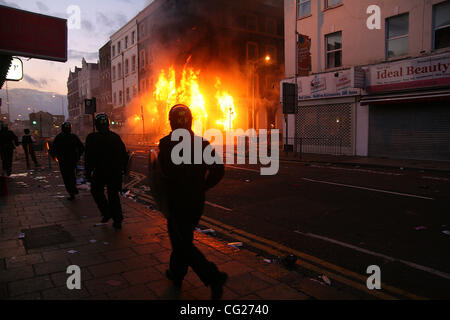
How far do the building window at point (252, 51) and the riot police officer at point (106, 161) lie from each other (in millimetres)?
30616

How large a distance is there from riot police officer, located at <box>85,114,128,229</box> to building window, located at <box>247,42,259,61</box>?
3062cm

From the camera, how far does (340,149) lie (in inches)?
711

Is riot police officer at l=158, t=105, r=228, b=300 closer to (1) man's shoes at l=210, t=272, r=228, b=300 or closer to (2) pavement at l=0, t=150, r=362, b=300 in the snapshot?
(1) man's shoes at l=210, t=272, r=228, b=300

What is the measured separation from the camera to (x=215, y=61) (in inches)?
1228

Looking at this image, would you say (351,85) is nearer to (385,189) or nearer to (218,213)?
(385,189)

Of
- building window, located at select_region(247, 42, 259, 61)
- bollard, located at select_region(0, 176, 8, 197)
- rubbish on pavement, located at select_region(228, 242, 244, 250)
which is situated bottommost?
rubbish on pavement, located at select_region(228, 242, 244, 250)

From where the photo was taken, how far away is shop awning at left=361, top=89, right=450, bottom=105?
1351cm

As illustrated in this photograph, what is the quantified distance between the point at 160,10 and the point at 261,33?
36.5ft

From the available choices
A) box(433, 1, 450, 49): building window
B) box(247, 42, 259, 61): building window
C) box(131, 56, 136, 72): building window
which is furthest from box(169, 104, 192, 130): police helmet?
box(131, 56, 136, 72): building window

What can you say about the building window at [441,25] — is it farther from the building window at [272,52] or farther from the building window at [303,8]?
the building window at [272,52]

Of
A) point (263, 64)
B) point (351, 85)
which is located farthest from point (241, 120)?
point (351, 85)

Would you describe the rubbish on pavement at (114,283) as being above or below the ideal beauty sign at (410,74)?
below

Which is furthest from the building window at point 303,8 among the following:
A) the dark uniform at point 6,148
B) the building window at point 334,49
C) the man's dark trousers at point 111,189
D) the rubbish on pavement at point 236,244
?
the rubbish on pavement at point 236,244

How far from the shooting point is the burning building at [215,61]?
3056cm
